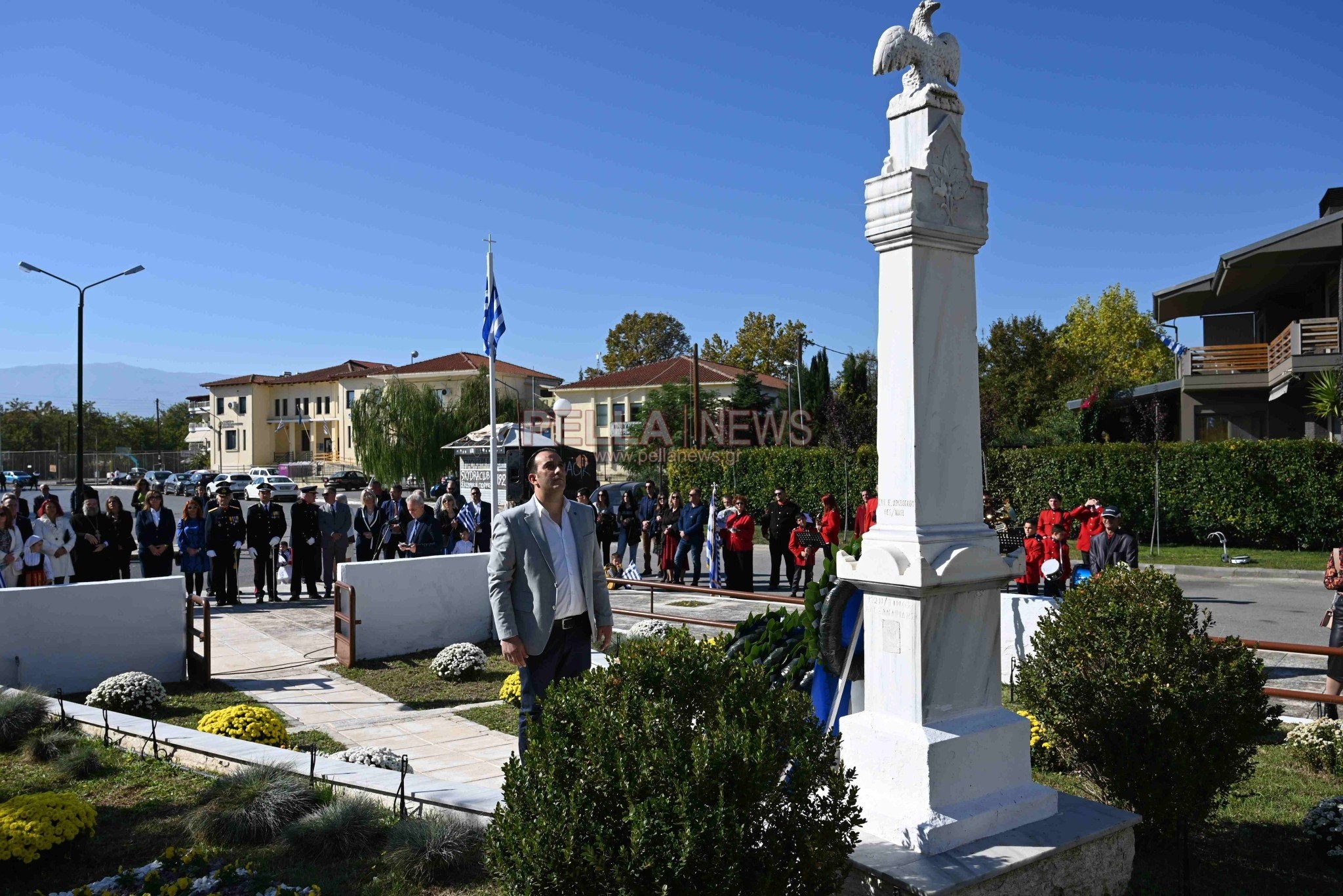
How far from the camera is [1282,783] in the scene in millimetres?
6090

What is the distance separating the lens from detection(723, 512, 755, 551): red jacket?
1739 centimetres

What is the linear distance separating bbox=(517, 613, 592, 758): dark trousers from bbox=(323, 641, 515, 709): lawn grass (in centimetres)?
417

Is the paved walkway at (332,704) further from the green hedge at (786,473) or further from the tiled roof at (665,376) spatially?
the tiled roof at (665,376)

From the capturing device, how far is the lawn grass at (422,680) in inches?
368

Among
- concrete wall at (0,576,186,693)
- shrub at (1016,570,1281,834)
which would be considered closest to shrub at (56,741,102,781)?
concrete wall at (0,576,186,693)

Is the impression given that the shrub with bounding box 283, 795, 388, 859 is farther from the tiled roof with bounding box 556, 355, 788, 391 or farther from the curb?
the tiled roof with bounding box 556, 355, 788, 391

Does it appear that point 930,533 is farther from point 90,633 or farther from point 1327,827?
point 90,633

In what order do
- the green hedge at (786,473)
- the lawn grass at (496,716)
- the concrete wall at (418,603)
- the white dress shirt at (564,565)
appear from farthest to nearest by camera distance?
the green hedge at (786,473), the concrete wall at (418,603), the lawn grass at (496,716), the white dress shirt at (564,565)

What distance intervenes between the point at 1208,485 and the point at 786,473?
38.3 feet

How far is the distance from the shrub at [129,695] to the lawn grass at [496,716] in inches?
109

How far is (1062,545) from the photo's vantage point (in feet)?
40.7

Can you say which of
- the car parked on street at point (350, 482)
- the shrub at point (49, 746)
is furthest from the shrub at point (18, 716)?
the car parked on street at point (350, 482)

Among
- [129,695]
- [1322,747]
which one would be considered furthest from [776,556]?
[1322,747]

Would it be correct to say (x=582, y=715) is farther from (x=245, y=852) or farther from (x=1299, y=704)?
(x=1299, y=704)
